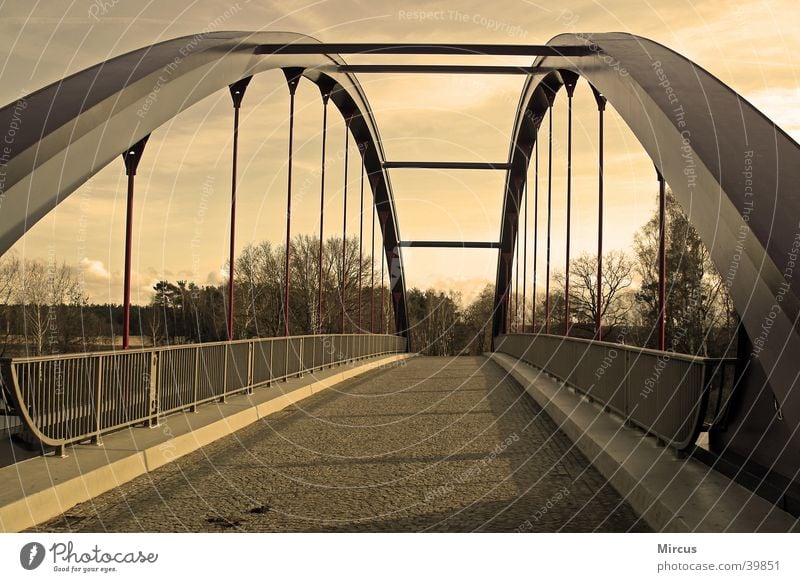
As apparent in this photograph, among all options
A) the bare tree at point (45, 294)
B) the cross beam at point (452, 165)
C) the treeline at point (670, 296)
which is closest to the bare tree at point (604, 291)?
the treeline at point (670, 296)

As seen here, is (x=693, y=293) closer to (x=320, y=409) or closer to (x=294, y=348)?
(x=294, y=348)

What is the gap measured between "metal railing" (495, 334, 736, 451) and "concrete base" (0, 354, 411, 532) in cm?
382

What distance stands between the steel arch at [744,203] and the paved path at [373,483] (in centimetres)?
97

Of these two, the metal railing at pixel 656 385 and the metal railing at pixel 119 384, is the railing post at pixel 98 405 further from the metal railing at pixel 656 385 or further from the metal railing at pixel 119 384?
the metal railing at pixel 656 385

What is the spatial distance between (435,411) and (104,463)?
5.41 m

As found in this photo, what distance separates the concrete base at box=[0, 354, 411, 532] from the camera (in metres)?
4.48

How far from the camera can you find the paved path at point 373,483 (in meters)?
4.53

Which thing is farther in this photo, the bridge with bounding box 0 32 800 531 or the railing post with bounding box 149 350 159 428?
the railing post with bounding box 149 350 159 428

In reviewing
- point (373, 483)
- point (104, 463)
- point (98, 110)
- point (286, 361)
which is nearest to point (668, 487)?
point (373, 483)

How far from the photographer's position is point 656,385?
6.34 metres

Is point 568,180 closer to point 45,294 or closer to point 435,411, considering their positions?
point 435,411

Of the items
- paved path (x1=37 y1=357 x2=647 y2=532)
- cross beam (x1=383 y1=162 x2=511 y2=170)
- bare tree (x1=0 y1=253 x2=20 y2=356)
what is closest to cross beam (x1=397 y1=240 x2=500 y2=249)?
cross beam (x1=383 y1=162 x2=511 y2=170)

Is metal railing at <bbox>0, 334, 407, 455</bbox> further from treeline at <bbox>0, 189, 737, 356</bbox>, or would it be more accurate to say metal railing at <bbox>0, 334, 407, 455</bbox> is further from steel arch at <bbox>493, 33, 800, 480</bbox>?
treeline at <bbox>0, 189, 737, 356</bbox>

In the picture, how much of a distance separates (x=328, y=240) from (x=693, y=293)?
1128 inches
